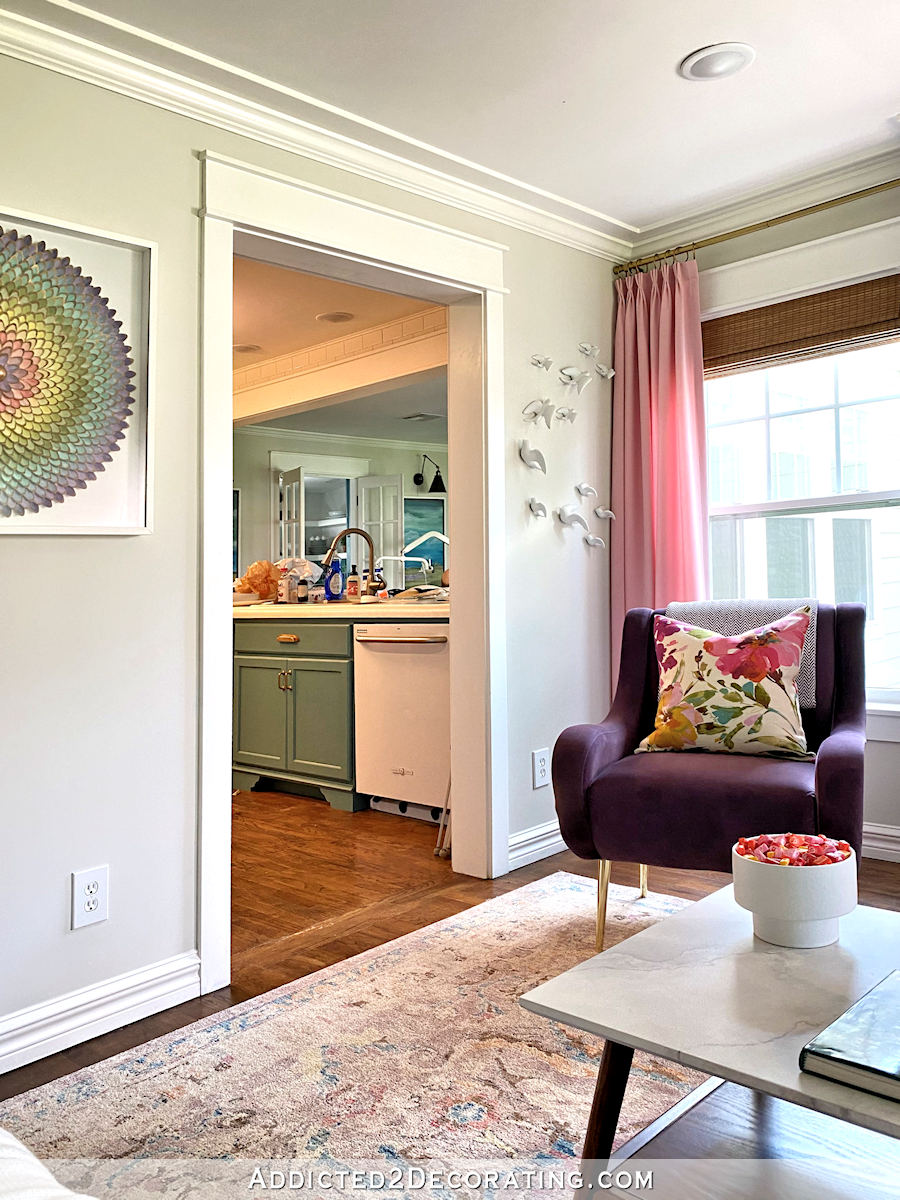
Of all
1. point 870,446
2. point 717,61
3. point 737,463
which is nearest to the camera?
point 717,61

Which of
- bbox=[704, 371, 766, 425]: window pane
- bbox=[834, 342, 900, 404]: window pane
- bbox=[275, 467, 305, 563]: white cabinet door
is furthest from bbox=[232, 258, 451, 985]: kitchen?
bbox=[834, 342, 900, 404]: window pane

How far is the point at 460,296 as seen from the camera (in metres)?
3.23

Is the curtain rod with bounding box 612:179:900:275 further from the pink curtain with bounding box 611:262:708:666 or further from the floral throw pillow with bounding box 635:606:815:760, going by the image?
the floral throw pillow with bounding box 635:606:815:760

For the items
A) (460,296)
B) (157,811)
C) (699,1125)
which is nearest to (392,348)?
(460,296)

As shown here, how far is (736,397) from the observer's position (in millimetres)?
3650

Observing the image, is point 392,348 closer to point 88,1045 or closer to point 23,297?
point 23,297

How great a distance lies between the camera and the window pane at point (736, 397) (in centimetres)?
358

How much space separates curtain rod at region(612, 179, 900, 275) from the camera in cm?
312

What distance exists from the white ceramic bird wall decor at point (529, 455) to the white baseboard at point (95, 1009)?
1940 mm

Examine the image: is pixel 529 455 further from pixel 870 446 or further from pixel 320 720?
pixel 320 720

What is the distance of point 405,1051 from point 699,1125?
0.77m

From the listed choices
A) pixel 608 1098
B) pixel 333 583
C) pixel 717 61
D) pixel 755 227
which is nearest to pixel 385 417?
pixel 333 583

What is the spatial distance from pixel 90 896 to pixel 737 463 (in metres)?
2.73

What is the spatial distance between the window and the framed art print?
229 cm
